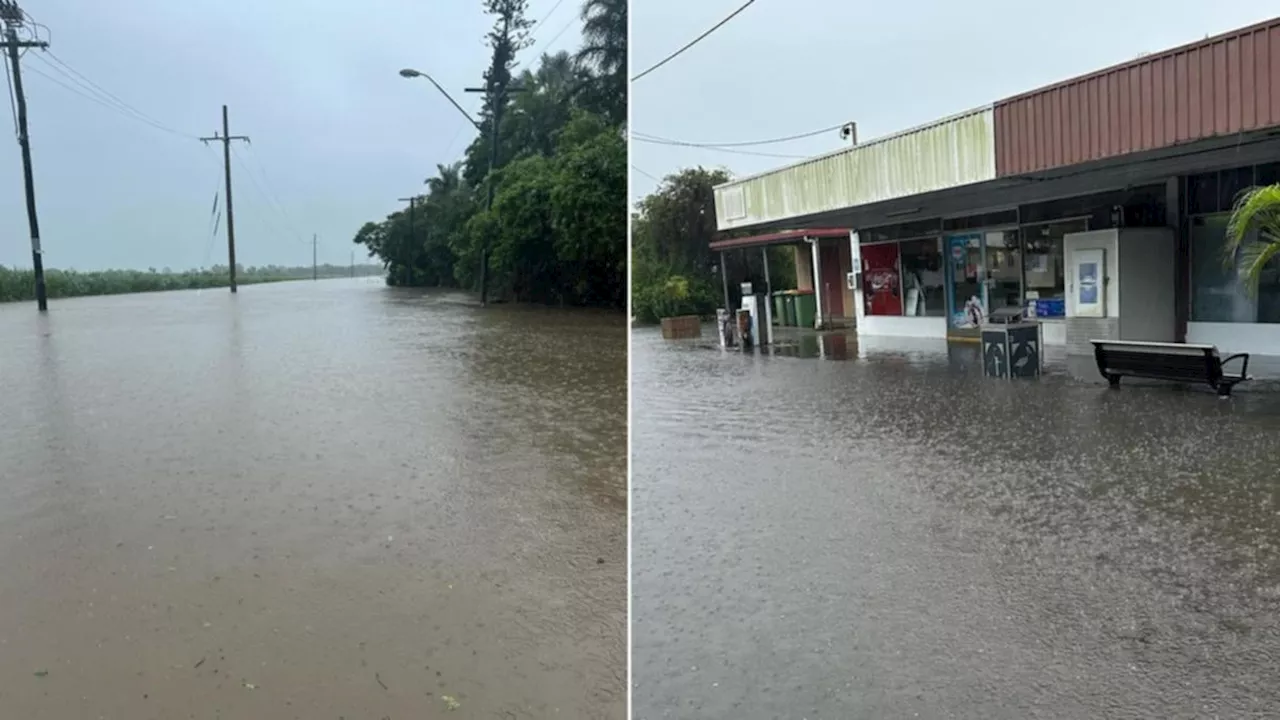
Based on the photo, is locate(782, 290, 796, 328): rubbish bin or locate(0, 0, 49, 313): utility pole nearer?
locate(0, 0, 49, 313): utility pole

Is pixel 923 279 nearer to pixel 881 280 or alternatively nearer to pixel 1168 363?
pixel 881 280

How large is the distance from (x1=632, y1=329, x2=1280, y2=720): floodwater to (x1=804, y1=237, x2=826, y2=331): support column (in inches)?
369

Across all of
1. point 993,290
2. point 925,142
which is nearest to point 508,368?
point 925,142

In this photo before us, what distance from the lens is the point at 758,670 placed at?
2.47 m

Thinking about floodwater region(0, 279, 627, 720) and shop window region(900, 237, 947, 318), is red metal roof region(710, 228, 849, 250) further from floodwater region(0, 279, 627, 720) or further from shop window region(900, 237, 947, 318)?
floodwater region(0, 279, 627, 720)

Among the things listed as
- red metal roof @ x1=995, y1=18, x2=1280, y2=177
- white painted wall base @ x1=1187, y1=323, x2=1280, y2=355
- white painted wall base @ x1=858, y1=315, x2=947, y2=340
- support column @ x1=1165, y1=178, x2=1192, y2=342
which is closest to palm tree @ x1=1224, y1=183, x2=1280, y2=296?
red metal roof @ x1=995, y1=18, x2=1280, y2=177

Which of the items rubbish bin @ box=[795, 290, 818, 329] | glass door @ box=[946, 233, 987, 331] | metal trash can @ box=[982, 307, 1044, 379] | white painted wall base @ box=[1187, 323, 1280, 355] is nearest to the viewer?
metal trash can @ box=[982, 307, 1044, 379]

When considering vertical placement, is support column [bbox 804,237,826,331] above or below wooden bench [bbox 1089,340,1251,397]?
above

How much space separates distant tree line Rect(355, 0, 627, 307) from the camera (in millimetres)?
14594

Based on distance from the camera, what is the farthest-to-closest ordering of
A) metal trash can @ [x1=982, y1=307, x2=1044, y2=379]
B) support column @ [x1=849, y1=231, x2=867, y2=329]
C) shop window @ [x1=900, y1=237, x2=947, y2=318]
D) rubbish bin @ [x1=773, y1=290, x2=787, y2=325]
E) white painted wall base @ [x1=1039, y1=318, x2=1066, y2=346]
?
rubbish bin @ [x1=773, y1=290, x2=787, y2=325] → support column @ [x1=849, y1=231, x2=867, y2=329] → shop window @ [x1=900, y1=237, x2=947, y2=318] → white painted wall base @ [x1=1039, y1=318, x2=1066, y2=346] → metal trash can @ [x1=982, y1=307, x2=1044, y2=379]

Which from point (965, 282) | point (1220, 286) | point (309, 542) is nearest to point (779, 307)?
point (965, 282)

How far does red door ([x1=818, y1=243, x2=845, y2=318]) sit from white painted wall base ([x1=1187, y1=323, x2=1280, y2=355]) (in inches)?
293

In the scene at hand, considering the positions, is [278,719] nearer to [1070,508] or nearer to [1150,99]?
[1070,508]

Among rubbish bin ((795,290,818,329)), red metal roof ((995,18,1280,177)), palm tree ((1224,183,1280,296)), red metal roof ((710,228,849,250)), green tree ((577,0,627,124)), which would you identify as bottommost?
rubbish bin ((795,290,818,329))
